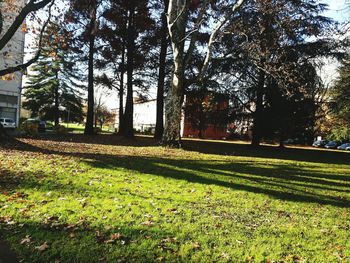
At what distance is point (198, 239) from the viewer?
4602 mm

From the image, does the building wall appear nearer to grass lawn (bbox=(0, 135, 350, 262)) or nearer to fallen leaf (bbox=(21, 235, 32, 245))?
grass lawn (bbox=(0, 135, 350, 262))

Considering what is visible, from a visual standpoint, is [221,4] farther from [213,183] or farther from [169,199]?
[169,199]

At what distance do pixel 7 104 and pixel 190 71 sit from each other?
34.7m

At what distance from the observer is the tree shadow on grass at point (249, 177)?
7.64 m

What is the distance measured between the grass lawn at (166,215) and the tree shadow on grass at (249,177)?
0.03 metres

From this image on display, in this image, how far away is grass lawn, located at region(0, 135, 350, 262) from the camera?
14.1ft

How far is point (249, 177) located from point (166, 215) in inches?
170

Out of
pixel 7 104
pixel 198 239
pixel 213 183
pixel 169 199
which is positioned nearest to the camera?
pixel 198 239

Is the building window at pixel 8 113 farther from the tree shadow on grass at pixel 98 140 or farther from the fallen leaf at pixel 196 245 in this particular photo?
the fallen leaf at pixel 196 245

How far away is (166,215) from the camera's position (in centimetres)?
554

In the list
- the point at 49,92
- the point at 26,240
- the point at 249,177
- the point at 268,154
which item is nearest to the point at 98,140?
the point at 268,154

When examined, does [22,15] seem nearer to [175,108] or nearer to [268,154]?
[175,108]

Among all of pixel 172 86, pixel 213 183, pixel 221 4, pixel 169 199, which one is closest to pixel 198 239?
pixel 169 199

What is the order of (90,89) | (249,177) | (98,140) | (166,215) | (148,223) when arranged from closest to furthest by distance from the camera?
(148,223), (166,215), (249,177), (98,140), (90,89)
